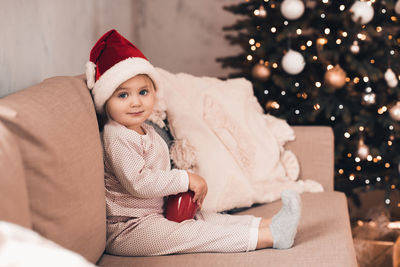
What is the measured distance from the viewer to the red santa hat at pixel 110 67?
1357mm

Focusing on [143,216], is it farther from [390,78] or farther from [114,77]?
[390,78]

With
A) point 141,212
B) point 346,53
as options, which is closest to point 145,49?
point 346,53

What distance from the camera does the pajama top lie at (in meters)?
1.35

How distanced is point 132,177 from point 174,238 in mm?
222

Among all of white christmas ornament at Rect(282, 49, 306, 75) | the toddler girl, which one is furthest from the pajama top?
white christmas ornament at Rect(282, 49, 306, 75)

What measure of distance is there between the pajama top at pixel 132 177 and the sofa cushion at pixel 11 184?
51 centimetres

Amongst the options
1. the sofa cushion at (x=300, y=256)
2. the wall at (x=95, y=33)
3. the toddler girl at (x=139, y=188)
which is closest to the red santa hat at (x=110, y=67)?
the toddler girl at (x=139, y=188)

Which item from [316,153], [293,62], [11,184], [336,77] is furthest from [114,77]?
[336,77]

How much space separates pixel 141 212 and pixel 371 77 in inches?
58.0

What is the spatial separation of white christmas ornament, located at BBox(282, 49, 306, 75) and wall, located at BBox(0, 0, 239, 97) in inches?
33.5

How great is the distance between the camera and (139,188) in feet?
4.44

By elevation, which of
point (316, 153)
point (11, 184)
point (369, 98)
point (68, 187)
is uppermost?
point (11, 184)

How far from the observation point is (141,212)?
142cm

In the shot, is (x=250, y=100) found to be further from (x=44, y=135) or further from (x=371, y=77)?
(x=44, y=135)
